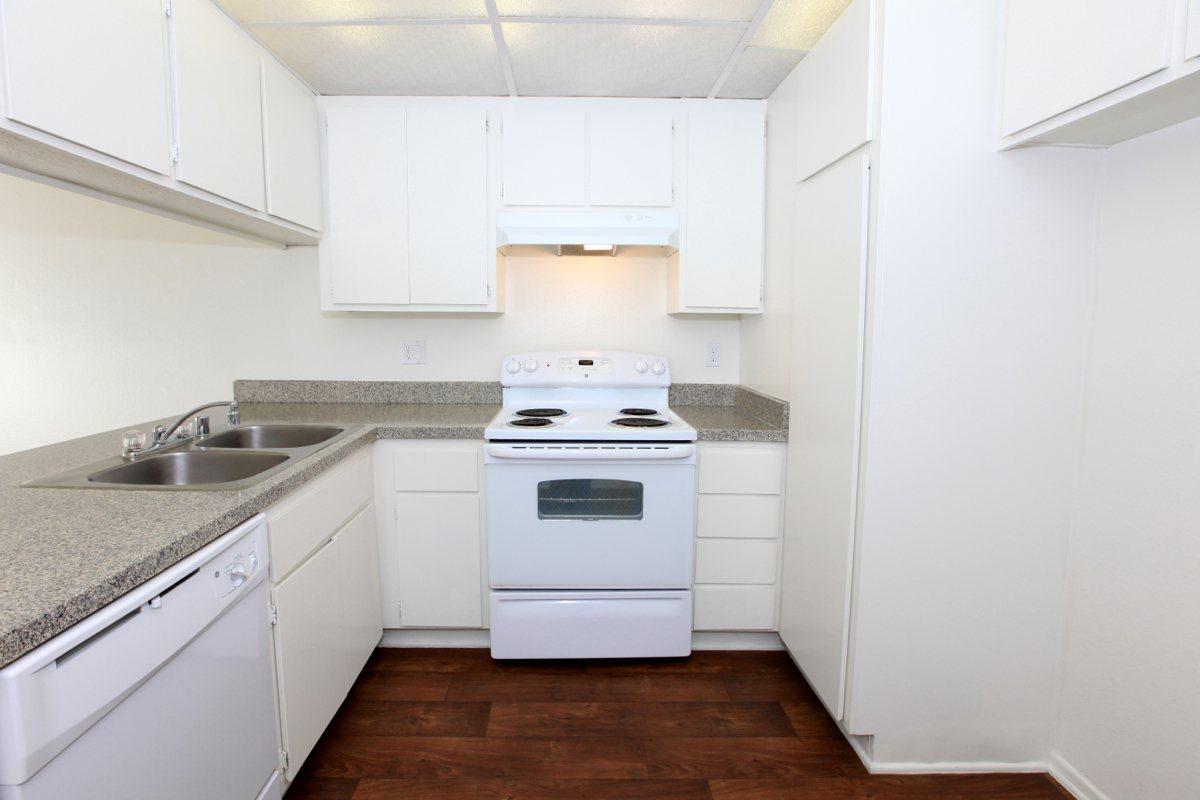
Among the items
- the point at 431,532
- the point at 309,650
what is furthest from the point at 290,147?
the point at 309,650

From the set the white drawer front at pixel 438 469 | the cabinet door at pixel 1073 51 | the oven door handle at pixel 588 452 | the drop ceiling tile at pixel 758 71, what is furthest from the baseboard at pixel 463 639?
the drop ceiling tile at pixel 758 71

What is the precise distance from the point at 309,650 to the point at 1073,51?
234cm

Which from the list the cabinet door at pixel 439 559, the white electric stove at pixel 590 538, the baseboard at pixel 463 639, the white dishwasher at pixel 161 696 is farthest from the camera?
the baseboard at pixel 463 639

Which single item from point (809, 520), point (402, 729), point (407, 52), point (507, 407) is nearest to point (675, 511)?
point (809, 520)

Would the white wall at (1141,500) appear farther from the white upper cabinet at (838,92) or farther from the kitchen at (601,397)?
the white upper cabinet at (838,92)

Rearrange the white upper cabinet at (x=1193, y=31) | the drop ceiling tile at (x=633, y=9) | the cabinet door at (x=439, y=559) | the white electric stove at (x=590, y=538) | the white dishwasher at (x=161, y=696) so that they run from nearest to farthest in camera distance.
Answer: the white dishwasher at (x=161, y=696) → the white upper cabinet at (x=1193, y=31) → the drop ceiling tile at (x=633, y=9) → the white electric stove at (x=590, y=538) → the cabinet door at (x=439, y=559)

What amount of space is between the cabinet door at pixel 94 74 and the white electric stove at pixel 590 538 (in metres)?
1.26

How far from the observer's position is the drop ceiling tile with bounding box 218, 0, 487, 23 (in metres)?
1.73

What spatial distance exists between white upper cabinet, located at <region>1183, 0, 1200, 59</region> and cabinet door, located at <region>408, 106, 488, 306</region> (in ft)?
6.56

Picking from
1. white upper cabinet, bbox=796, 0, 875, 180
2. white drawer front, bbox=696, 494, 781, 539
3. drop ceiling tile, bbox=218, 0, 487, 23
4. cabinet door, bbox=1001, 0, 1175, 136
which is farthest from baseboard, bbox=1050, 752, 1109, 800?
drop ceiling tile, bbox=218, 0, 487, 23

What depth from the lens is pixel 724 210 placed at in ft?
7.76

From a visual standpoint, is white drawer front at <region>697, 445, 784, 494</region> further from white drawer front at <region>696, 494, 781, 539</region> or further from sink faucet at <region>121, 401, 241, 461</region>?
sink faucet at <region>121, 401, 241, 461</region>

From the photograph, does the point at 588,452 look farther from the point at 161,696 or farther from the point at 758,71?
the point at 758,71

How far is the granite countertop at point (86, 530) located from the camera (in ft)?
2.58
